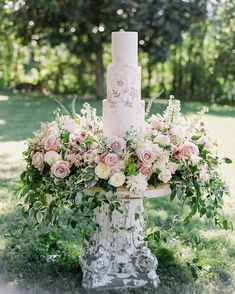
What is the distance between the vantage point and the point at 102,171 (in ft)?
9.95

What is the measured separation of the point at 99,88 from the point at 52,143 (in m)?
11.3

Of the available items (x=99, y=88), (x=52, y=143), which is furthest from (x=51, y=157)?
(x=99, y=88)

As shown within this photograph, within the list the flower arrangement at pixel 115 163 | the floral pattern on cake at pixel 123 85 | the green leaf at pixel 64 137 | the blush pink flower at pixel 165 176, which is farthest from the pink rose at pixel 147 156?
the green leaf at pixel 64 137

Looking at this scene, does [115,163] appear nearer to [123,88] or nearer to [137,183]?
[137,183]

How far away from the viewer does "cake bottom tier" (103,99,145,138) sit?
3266mm

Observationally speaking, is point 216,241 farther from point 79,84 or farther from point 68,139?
point 79,84

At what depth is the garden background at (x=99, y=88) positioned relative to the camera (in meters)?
3.60

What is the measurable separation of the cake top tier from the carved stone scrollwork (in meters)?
0.80

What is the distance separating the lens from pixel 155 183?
316 cm

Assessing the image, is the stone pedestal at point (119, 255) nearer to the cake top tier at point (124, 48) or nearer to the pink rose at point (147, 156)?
the pink rose at point (147, 156)


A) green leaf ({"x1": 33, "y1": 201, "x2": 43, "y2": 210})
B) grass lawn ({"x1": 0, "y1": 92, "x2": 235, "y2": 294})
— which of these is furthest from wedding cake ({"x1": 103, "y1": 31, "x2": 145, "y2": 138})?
grass lawn ({"x1": 0, "y1": 92, "x2": 235, "y2": 294})

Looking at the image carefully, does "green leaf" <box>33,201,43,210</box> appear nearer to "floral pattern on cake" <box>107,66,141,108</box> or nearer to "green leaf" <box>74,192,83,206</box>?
"green leaf" <box>74,192,83,206</box>

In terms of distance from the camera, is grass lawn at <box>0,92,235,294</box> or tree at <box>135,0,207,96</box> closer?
grass lawn at <box>0,92,235,294</box>

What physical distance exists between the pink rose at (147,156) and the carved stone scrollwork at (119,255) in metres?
0.36
